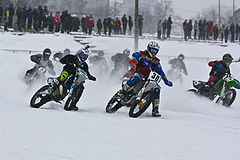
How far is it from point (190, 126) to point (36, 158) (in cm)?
382

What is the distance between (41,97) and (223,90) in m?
5.85

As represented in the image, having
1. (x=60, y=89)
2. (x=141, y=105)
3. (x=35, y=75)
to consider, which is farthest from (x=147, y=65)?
(x=35, y=75)

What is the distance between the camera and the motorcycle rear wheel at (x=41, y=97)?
7973 millimetres

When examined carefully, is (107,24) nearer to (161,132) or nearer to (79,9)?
(161,132)

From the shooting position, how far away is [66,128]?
5.35 metres

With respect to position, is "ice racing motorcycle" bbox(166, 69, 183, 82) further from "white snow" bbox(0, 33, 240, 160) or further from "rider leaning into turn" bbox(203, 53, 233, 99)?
"white snow" bbox(0, 33, 240, 160)

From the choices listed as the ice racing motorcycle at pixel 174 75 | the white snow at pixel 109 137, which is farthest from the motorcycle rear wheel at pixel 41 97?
the ice racing motorcycle at pixel 174 75

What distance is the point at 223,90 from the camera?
34.7ft

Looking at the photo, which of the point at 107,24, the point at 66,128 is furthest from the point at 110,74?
the point at 107,24

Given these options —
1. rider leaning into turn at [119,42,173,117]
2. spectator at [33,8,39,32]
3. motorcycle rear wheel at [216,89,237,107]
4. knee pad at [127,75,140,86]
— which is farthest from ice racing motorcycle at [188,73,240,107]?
spectator at [33,8,39,32]

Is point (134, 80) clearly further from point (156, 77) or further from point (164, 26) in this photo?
point (164, 26)

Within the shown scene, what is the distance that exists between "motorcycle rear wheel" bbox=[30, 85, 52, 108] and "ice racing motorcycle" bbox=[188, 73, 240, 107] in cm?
526

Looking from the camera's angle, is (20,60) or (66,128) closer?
(66,128)

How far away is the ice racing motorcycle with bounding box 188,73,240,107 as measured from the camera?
34.4 ft
